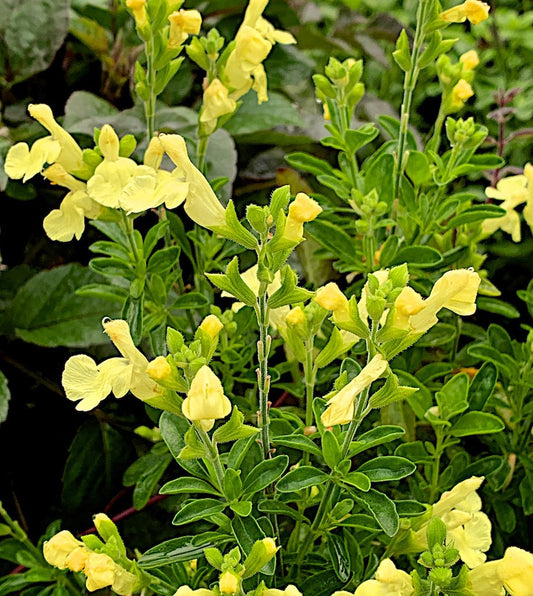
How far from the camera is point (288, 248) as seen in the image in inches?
21.1

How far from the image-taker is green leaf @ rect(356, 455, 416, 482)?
0.56m

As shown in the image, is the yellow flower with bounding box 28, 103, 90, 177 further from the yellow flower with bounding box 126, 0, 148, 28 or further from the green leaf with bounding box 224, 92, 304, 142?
the green leaf with bounding box 224, 92, 304, 142

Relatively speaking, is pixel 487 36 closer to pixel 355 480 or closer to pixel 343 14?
pixel 343 14

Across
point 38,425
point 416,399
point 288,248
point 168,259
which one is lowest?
point 38,425

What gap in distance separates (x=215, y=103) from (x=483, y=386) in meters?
0.38

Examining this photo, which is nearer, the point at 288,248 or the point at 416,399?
the point at 288,248

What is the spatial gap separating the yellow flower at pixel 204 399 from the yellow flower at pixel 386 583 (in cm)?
15

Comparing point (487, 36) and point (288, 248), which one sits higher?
point (288, 248)

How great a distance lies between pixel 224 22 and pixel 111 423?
2.76 ft

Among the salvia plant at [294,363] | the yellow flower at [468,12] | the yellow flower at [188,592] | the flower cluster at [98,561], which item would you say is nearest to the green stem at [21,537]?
the salvia plant at [294,363]

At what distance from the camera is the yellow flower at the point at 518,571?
0.49m

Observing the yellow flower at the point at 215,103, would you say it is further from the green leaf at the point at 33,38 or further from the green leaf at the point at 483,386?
the green leaf at the point at 33,38

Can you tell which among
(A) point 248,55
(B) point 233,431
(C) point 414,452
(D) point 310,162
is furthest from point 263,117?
(B) point 233,431

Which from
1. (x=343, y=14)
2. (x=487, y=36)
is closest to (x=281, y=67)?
(x=343, y=14)
